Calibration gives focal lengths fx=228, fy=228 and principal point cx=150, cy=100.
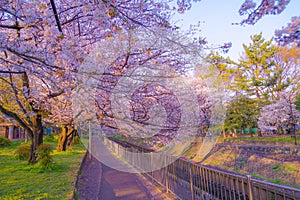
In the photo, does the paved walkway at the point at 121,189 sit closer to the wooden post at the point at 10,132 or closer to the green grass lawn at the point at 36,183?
the green grass lawn at the point at 36,183

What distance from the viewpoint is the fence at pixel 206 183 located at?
9.54ft

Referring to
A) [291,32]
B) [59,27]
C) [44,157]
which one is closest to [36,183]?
[44,157]

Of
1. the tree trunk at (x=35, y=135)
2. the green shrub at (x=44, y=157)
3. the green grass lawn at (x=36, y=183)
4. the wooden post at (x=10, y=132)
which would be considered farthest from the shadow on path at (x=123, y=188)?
the wooden post at (x=10, y=132)

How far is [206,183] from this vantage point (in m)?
4.24

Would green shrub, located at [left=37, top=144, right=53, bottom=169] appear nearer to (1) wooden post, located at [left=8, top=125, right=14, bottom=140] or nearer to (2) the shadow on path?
(2) the shadow on path

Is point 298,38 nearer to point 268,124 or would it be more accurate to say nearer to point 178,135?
point 178,135

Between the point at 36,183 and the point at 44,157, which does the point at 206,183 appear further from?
the point at 44,157

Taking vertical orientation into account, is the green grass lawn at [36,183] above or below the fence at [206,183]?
below

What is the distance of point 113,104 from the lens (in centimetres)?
616

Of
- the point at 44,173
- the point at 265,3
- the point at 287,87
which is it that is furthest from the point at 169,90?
the point at 287,87

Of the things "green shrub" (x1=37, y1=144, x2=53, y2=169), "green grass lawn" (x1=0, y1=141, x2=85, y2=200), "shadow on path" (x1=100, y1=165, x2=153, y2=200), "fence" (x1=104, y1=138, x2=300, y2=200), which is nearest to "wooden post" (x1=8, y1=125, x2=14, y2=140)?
"green grass lawn" (x1=0, y1=141, x2=85, y2=200)

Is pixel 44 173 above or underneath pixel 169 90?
underneath

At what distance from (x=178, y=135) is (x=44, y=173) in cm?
466

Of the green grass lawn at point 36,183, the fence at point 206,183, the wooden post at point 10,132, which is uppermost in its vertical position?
the wooden post at point 10,132
